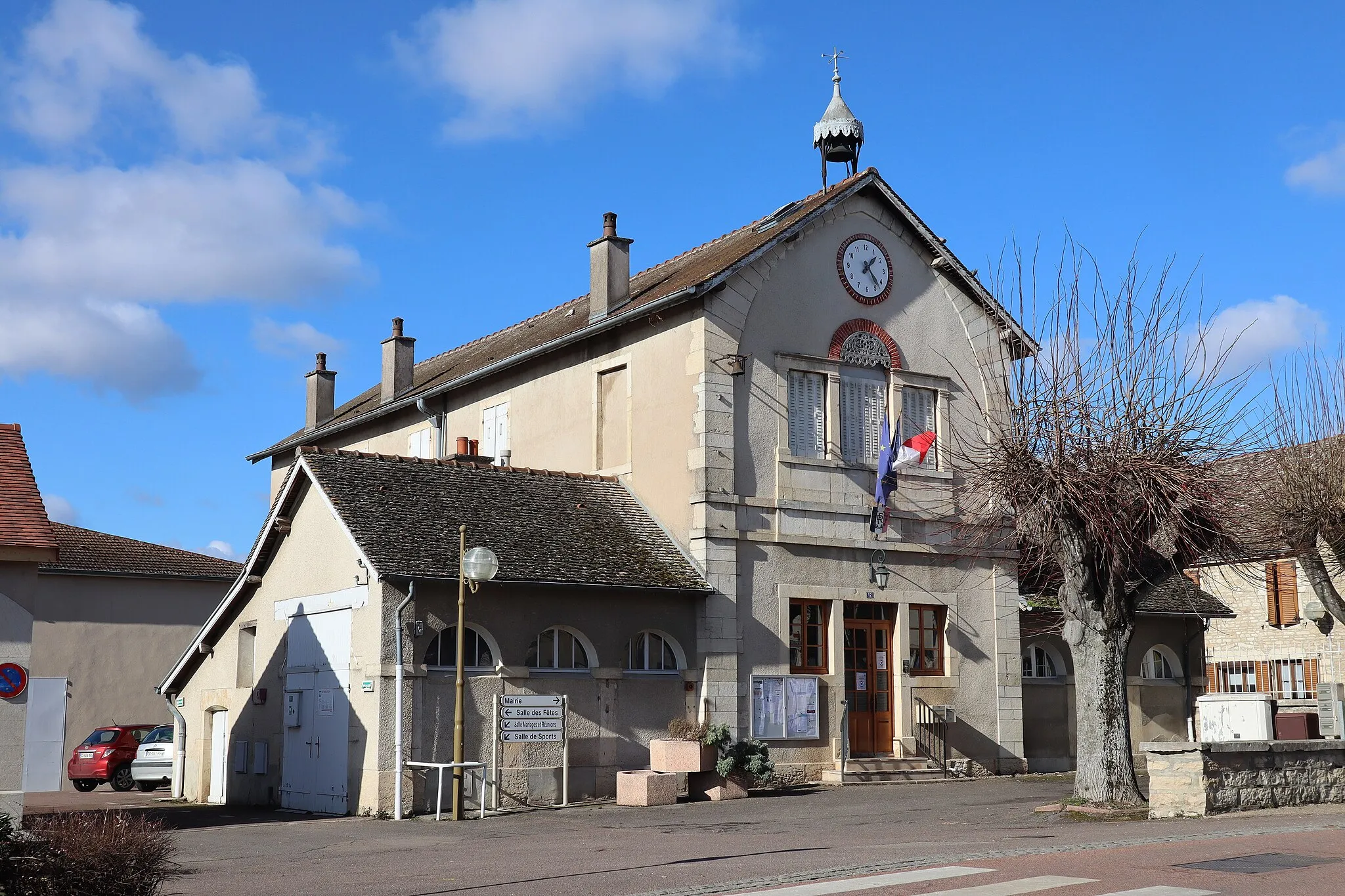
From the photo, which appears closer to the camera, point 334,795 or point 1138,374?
point 1138,374

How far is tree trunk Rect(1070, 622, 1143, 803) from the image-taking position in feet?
53.8

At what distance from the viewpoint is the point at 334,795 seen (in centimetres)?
1884

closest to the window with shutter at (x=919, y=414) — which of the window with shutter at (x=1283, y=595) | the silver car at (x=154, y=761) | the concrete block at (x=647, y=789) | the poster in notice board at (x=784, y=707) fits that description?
the poster in notice board at (x=784, y=707)

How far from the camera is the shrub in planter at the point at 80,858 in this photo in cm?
811

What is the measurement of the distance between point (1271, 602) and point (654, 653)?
78.9 ft

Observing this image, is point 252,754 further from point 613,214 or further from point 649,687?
point 613,214

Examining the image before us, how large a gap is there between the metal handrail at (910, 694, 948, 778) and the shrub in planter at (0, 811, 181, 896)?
14.8 metres

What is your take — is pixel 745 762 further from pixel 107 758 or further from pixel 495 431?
pixel 107 758

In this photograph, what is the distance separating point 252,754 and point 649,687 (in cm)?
620

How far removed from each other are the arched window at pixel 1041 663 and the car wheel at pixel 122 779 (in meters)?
17.0

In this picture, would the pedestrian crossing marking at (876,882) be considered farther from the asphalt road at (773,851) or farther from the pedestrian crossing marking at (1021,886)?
the pedestrian crossing marking at (1021,886)

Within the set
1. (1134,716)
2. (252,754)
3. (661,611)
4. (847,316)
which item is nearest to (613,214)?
(847,316)

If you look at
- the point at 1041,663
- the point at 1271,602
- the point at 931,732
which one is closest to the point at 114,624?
the point at 931,732

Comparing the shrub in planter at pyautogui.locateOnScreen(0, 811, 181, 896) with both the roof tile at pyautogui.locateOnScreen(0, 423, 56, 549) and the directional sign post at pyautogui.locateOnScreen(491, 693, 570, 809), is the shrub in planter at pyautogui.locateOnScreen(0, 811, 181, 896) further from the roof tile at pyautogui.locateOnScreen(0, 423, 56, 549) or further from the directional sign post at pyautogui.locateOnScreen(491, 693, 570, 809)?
the directional sign post at pyautogui.locateOnScreen(491, 693, 570, 809)
